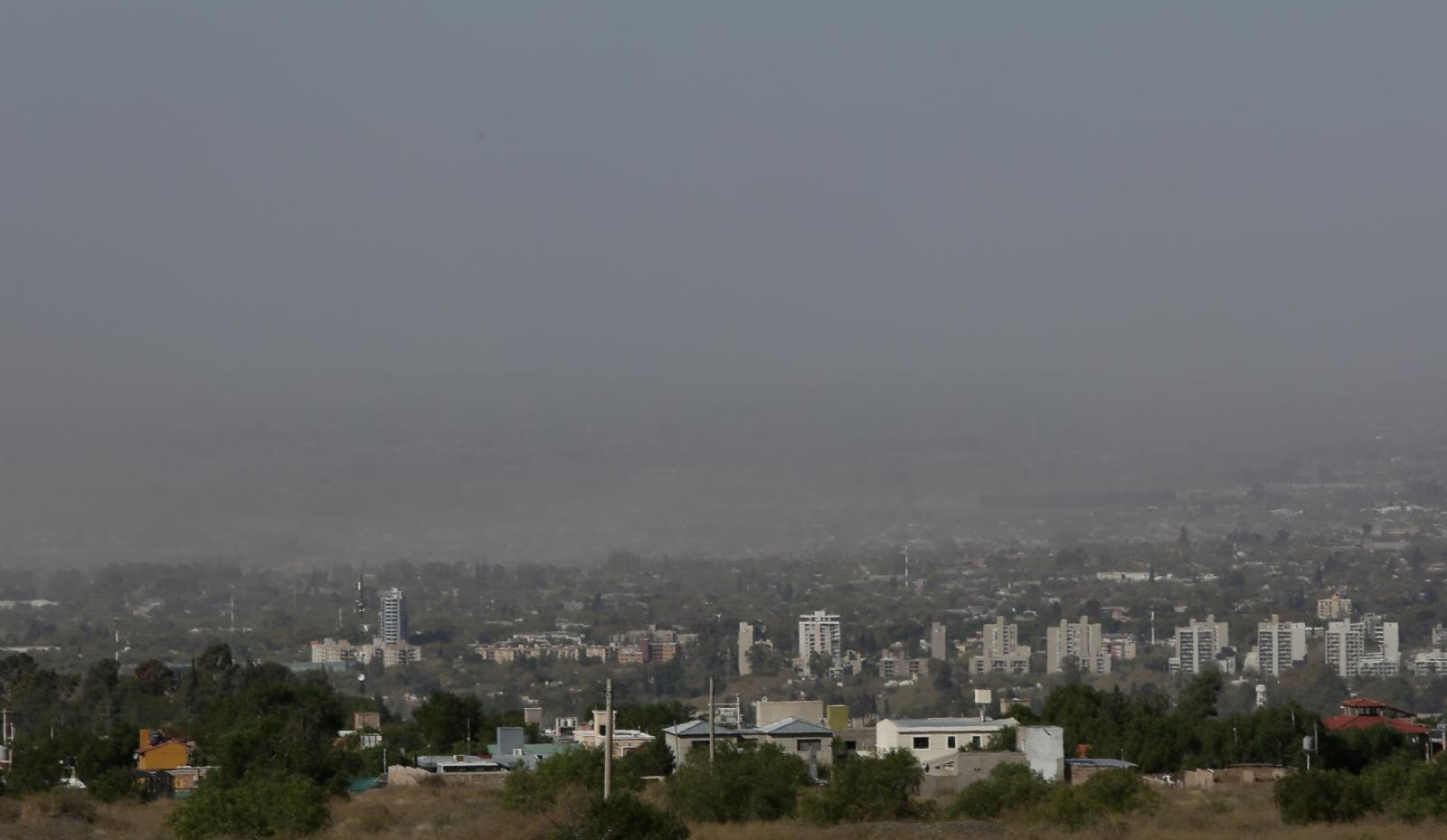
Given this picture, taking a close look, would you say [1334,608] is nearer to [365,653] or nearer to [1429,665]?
[1429,665]

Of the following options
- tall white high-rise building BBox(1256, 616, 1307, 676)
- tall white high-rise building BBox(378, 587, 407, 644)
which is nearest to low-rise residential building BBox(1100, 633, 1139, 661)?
tall white high-rise building BBox(1256, 616, 1307, 676)

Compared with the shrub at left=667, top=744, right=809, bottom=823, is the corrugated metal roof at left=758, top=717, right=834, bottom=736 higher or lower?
lower

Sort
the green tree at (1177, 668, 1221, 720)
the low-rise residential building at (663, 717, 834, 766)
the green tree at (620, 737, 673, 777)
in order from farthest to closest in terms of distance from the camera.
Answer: the green tree at (1177, 668, 1221, 720), the low-rise residential building at (663, 717, 834, 766), the green tree at (620, 737, 673, 777)

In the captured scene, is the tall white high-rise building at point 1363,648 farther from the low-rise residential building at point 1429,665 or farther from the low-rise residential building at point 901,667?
the low-rise residential building at point 901,667

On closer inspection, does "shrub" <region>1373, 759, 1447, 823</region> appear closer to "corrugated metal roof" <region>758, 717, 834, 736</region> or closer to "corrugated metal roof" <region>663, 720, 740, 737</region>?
"corrugated metal roof" <region>758, 717, 834, 736</region>

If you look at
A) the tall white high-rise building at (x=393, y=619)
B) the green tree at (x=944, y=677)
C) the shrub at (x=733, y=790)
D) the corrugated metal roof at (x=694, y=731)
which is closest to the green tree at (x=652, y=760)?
the corrugated metal roof at (x=694, y=731)
